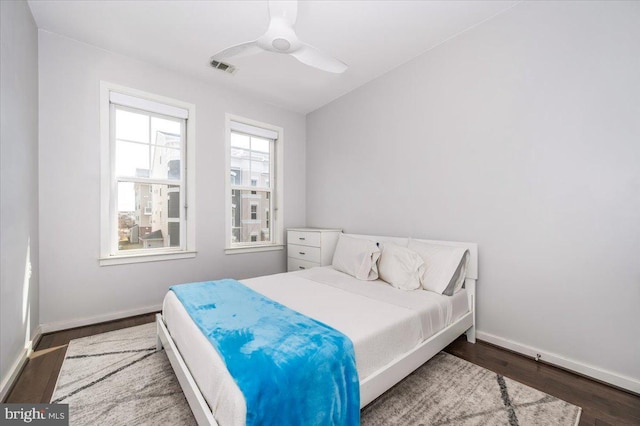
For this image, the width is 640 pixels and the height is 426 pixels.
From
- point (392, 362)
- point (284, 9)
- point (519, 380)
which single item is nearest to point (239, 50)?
point (284, 9)

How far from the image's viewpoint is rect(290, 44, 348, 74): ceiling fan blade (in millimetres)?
1919

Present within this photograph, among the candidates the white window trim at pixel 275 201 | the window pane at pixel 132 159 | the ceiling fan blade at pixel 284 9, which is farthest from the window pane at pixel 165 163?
the ceiling fan blade at pixel 284 9

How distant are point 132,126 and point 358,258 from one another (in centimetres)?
285

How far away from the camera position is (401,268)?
2.35 metres

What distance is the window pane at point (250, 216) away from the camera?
146 inches

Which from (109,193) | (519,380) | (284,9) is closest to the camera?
(284,9)

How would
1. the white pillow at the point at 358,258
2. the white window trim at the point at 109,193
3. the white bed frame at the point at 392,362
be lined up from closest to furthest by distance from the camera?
the white bed frame at the point at 392,362 < the white pillow at the point at 358,258 < the white window trim at the point at 109,193

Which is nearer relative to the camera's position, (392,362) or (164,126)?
(392,362)

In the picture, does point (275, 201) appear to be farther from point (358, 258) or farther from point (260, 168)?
point (358, 258)

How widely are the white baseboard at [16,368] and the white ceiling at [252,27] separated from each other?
2.70 m

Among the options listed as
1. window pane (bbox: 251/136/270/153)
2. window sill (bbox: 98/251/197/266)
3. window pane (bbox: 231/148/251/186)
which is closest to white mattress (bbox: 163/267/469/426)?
window sill (bbox: 98/251/197/266)

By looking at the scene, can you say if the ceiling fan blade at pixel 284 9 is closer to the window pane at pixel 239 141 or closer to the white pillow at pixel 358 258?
the white pillow at pixel 358 258

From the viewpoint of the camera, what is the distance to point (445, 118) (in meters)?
2.58

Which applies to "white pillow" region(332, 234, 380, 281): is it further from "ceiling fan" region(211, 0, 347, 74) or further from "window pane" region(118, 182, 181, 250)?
"window pane" region(118, 182, 181, 250)
